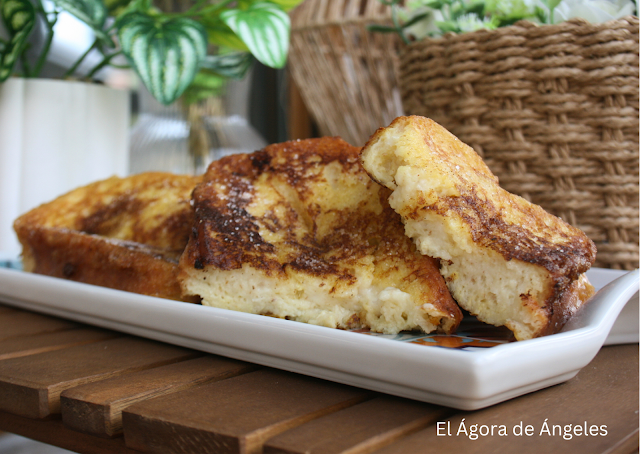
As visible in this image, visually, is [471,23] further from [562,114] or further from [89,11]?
[89,11]

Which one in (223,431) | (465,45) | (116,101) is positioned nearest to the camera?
(223,431)

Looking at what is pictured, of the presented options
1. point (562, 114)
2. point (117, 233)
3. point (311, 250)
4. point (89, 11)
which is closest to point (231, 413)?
point (311, 250)

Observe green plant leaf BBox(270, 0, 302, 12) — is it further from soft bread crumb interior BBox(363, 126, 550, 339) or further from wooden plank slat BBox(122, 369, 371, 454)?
wooden plank slat BBox(122, 369, 371, 454)

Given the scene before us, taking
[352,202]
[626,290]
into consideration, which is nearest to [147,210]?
[352,202]

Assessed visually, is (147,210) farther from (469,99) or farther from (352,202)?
(469,99)

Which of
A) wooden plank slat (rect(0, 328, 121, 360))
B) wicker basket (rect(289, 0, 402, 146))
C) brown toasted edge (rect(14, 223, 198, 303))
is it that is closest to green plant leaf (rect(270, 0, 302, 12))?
wicker basket (rect(289, 0, 402, 146))

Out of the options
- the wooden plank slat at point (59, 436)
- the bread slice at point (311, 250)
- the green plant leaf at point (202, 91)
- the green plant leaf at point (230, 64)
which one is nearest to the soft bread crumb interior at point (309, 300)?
the bread slice at point (311, 250)
